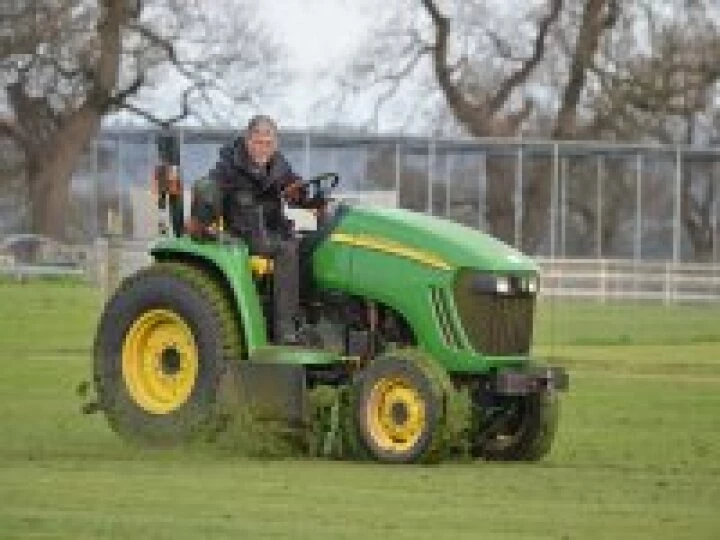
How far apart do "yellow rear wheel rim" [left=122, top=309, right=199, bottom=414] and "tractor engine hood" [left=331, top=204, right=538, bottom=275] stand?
1216mm

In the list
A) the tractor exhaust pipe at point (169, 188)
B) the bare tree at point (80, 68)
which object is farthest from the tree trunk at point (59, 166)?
the tractor exhaust pipe at point (169, 188)

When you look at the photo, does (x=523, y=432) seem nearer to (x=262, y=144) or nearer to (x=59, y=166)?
(x=262, y=144)

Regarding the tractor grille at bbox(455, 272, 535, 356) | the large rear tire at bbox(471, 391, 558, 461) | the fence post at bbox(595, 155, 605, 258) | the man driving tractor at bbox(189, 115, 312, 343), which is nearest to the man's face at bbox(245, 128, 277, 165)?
the man driving tractor at bbox(189, 115, 312, 343)

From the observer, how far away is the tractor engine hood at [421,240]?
17.3 metres


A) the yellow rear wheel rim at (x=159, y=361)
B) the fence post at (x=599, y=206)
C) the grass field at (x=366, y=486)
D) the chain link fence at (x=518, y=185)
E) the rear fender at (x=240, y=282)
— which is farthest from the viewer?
the fence post at (x=599, y=206)

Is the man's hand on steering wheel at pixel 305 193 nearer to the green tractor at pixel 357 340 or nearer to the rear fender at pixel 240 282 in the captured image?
the green tractor at pixel 357 340

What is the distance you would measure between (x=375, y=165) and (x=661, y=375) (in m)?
38.2

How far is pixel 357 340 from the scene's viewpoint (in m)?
17.7

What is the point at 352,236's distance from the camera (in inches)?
687

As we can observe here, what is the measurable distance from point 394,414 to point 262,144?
198cm

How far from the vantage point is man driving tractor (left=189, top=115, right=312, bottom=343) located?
17.7 metres

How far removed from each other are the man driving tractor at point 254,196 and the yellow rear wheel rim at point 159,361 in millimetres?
608

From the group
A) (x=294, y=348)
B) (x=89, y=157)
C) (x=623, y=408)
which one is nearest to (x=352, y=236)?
(x=294, y=348)

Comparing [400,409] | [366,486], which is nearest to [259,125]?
[400,409]
